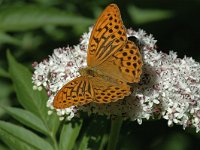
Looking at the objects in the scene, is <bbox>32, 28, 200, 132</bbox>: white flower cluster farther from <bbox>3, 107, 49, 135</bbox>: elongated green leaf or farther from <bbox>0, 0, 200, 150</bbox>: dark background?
<bbox>0, 0, 200, 150</bbox>: dark background

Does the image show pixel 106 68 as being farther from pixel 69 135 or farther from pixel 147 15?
pixel 147 15

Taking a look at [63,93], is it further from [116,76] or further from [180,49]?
[180,49]

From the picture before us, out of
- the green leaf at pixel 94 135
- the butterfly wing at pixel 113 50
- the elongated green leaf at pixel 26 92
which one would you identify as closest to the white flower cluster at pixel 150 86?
the elongated green leaf at pixel 26 92

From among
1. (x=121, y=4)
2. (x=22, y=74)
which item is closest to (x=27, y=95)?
(x=22, y=74)

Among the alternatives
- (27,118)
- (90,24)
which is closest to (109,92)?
(27,118)

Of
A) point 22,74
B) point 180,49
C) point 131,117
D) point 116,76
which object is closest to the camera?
point 116,76
